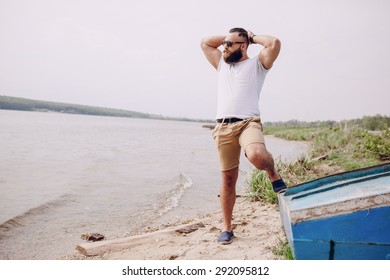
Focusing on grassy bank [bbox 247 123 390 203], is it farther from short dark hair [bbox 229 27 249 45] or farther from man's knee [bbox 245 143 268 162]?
short dark hair [bbox 229 27 249 45]

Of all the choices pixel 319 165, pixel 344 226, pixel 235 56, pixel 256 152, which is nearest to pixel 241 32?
pixel 235 56

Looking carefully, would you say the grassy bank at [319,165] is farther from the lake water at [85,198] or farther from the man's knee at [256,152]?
the man's knee at [256,152]

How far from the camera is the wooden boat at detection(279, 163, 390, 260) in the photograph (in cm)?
235

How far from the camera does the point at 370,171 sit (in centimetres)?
318

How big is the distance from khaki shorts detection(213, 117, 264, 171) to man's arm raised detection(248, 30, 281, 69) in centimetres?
56

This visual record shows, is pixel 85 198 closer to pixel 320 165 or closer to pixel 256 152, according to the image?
pixel 256 152

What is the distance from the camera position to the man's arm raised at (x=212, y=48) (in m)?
3.67

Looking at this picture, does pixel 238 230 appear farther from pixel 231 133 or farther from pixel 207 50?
pixel 207 50

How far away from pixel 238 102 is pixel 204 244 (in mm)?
1574

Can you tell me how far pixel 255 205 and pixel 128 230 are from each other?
2046 mm

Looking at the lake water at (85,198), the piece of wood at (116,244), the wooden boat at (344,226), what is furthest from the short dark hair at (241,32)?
the lake water at (85,198)

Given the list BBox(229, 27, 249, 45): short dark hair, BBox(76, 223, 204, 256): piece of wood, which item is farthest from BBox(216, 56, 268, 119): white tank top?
BBox(76, 223, 204, 256): piece of wood

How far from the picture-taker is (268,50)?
3.21 metres
